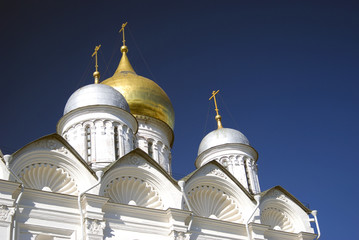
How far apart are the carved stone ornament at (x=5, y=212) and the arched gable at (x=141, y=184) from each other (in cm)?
277

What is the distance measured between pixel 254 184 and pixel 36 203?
9116 millimetres

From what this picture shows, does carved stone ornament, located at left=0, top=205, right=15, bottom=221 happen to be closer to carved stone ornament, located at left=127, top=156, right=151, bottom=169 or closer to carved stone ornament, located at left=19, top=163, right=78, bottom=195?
carved stone ornament, located at left=19, top=163, right=78, bottom=195

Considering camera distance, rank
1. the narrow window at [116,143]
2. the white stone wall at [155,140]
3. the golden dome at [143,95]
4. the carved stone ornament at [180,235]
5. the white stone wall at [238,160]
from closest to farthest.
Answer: the carved stone ornament at [180,235] → the narrow window at [116,143] → the white stone wall at [238,160] → the white stone wall at [155,140] → the golden dome at [143,95]

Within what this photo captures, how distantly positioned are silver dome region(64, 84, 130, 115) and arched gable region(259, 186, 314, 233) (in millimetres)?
5345

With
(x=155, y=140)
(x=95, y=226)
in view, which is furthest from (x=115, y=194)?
(x=155, y=140)

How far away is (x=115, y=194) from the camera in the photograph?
543 inches

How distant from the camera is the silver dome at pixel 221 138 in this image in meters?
19.9

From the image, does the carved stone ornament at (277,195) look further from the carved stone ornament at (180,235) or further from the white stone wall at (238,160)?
the carved stone ornament at (180,235)

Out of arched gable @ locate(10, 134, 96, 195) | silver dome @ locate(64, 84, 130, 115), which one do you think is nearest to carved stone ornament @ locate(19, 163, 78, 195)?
arched gable @ locate(10, 134, 96, 195)

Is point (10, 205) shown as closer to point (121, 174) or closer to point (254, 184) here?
point (121, 174)

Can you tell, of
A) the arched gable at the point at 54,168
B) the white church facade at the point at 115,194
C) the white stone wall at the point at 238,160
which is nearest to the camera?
the white church facade at the point at 115,194

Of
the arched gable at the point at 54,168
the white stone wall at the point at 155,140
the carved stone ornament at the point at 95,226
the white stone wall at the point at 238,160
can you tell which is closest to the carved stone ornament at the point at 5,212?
the arched gable at the point at 54,168

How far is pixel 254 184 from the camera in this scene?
19.3 metres

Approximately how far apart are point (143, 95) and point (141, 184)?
663 cm
